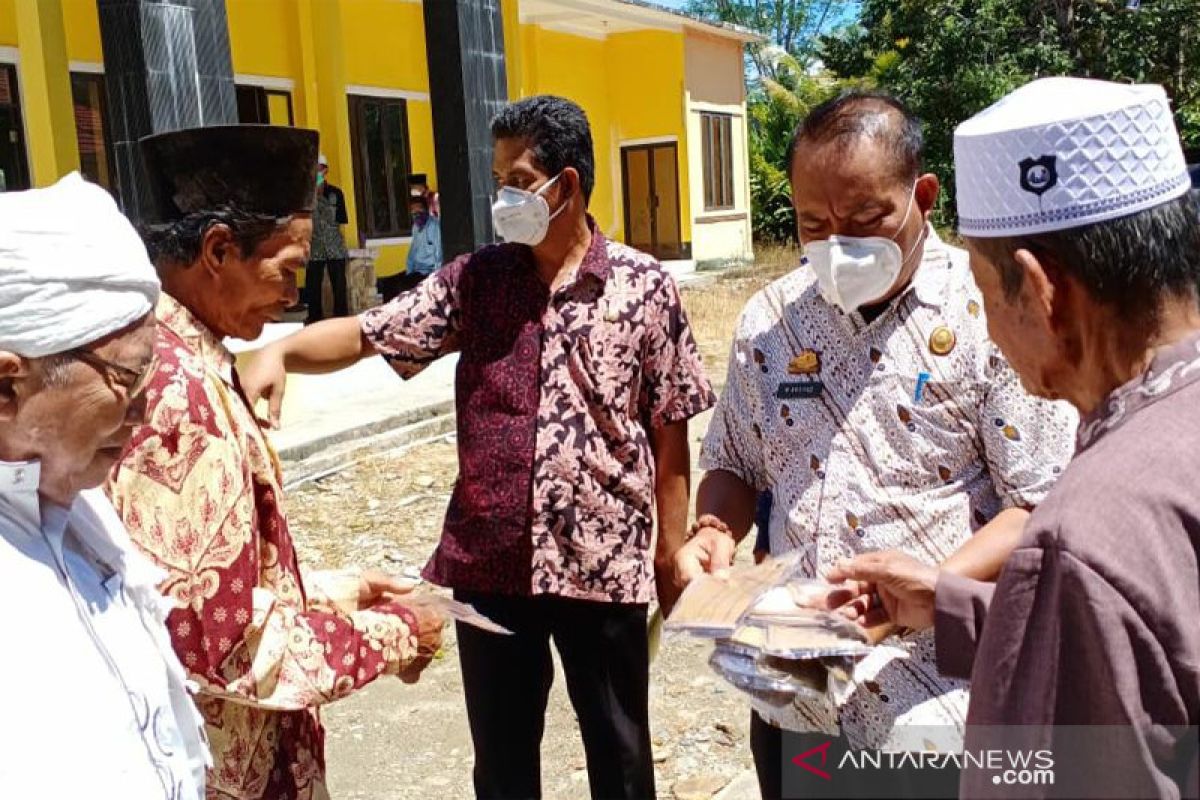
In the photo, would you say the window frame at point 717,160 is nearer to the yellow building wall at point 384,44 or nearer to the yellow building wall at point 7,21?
the yellow building wall at point 384,44

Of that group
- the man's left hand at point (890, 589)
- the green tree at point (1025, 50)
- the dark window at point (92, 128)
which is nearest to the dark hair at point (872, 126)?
the man's left hand at point (890, 589)

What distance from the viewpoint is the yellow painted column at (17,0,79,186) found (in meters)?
9.47

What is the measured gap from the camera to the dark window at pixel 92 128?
10.4m

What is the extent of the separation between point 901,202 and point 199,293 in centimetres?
126

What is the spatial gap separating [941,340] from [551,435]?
1.05 meters

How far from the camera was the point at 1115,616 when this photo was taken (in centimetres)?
104

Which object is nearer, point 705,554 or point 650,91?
point 705,554

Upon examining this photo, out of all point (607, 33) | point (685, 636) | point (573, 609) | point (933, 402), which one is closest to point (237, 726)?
point (685, 636)

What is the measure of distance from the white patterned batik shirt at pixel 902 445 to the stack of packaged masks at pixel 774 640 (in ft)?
0.71

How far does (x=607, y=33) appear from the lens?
1986cm

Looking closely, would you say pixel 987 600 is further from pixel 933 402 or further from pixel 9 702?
pixel 9 702

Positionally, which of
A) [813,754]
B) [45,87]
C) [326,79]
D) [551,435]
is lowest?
[813,754]

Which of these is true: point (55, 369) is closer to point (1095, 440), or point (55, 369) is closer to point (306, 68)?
point (1095, 440)

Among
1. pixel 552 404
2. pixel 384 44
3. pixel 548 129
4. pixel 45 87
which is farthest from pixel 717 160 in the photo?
pixel 552 404
